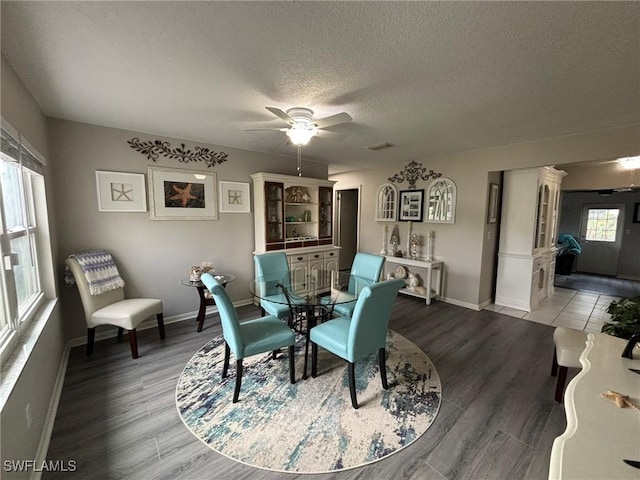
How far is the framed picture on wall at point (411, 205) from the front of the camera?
4.71m

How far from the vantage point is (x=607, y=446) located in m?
0.85

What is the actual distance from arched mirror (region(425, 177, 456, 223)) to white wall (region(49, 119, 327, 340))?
9.26 feet

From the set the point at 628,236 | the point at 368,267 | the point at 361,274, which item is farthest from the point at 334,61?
the point at 628,236

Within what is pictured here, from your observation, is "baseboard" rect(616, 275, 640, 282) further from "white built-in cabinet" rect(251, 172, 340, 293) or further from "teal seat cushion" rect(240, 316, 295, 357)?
"teal seat cushion" rect(240, 316, 295, 357)

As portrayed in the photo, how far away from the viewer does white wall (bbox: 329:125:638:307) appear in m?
3.20

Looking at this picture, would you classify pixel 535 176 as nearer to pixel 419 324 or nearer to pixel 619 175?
pixel 619 175

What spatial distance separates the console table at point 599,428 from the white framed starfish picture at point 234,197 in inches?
152

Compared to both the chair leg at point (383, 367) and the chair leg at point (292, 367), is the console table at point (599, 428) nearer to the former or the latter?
the chair leg at point (383, 367)

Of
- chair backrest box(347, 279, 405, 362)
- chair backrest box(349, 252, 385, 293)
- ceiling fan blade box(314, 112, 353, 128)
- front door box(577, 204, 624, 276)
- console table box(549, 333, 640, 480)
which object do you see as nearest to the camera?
console table box(549, 333, 640, 480)

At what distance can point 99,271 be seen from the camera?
→ 9.21 feet

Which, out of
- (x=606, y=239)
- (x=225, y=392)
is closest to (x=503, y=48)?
(x=225, y=392)

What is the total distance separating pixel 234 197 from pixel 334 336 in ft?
8.77

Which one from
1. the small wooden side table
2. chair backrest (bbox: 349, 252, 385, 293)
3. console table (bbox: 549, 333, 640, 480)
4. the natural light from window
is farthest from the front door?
the small wooden side table

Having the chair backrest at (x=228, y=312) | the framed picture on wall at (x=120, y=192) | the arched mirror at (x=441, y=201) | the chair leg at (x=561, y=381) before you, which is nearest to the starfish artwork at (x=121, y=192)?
the framed picture on wall at (x=120, y=192)
